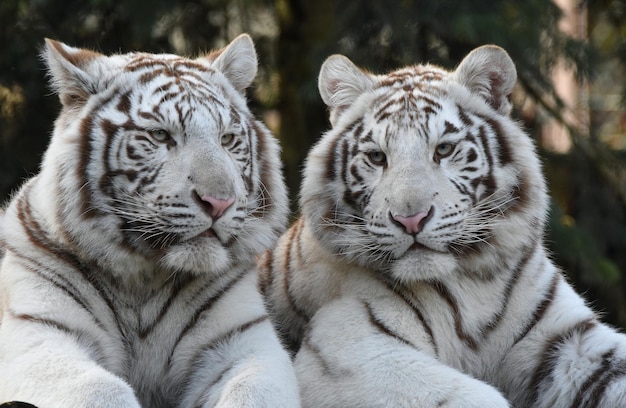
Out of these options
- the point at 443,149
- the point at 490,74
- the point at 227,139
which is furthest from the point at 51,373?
the point at 490,74

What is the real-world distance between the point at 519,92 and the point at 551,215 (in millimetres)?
962

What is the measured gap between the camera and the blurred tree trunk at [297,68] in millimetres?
5457

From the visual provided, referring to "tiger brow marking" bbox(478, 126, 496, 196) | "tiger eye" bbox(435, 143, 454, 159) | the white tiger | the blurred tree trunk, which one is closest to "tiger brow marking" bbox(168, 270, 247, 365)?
the white tiger

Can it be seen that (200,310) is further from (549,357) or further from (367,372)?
(549,357)

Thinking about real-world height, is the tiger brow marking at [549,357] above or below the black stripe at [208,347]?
above

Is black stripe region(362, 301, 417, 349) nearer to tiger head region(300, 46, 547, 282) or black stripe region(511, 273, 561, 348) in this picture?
tiger head region(300, 46, 547, 282)

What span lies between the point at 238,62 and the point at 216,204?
686mm

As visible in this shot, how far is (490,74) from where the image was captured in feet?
10.2

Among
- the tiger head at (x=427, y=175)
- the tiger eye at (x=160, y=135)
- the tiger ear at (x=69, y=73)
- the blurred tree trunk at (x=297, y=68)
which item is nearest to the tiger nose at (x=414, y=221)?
the tiger head at (x=427, y=175)

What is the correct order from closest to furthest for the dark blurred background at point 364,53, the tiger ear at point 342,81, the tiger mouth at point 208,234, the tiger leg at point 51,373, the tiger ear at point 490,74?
the tiger leg at point 51,373 < the tiger mouth at point 208,234 < the tiger ear at point 490,74 < the tiger ear at point 342,81 < the dark blurred background at point 364,53

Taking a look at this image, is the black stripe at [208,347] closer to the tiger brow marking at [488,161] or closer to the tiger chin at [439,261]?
the tiger chin at [439,261]

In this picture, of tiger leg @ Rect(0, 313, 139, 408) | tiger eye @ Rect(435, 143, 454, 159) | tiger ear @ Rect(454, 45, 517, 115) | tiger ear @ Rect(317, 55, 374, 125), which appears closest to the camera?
tiger leg @ Rect(0, 313, 139, 408)

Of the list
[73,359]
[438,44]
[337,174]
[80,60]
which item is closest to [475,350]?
[337,174]

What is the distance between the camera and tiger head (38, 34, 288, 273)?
2664 millimetres
